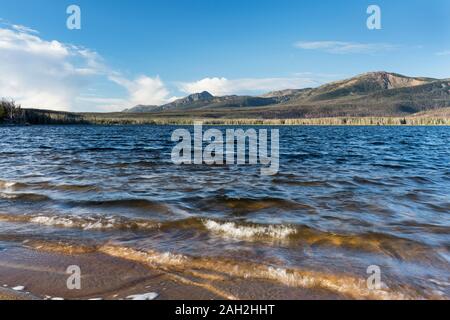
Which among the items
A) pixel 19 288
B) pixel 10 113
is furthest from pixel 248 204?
pixel 10 113

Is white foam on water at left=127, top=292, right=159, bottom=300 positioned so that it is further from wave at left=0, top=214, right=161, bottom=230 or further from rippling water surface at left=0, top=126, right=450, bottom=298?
wave at left=0, top=214, right=161, bottom=230

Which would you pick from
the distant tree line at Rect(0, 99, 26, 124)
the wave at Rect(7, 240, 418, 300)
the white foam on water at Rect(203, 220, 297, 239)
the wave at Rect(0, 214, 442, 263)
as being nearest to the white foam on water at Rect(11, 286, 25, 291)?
the wave at Rect(7, 240, 418, 300)

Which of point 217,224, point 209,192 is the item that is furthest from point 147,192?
point 217,224

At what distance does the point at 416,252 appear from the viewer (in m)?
8.36

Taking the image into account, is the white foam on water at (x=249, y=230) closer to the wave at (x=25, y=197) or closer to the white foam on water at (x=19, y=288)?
the white foam on water at (x=19, y=288)

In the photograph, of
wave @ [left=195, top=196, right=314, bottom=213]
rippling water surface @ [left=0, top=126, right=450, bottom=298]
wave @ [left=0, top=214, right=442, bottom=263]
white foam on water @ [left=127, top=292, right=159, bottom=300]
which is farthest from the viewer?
wave @ [left=195, top=196, right=314, bottom=213]

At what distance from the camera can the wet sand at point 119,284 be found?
601cm

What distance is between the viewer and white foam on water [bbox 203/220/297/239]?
946cm

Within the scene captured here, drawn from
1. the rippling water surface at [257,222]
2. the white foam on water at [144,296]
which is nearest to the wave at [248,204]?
the rippling water surface at [257,222]

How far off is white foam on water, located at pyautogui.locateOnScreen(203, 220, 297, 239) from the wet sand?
2.75 m

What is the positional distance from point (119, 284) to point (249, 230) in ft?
13.8

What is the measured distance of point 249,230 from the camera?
32.3 ft
